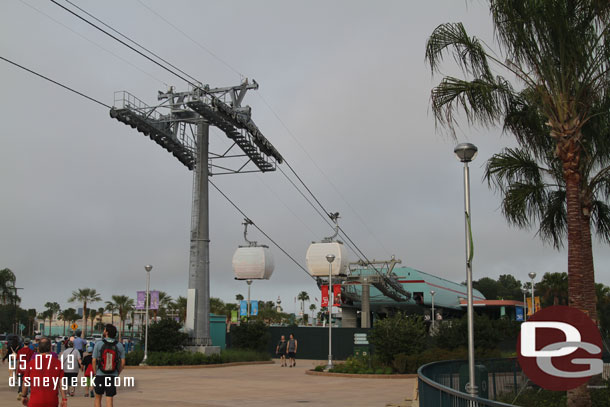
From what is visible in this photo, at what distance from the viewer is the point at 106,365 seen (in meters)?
11.6

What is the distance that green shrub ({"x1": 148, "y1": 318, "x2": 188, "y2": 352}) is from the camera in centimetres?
3431

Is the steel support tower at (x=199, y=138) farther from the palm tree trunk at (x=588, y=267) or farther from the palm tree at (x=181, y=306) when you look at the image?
the palm tree at (x=181, y=306)

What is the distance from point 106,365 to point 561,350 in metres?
8.48

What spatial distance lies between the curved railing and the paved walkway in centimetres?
259

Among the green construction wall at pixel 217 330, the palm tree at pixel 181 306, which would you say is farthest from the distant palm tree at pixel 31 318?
the green construction wall at pixel 217 330

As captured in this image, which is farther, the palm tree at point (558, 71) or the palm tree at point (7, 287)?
the palm tree at point (7, 287)

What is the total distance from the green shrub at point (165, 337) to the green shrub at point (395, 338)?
38.2 feet

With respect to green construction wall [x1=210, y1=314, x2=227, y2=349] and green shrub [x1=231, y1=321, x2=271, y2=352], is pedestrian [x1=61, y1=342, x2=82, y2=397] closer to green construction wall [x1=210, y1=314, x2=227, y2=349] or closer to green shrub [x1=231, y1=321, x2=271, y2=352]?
green shrub [x1=231, y1=321, x2=271, y2=352]

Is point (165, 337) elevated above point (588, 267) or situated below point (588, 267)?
below

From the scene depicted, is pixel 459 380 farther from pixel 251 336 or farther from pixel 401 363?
pixel 251 336

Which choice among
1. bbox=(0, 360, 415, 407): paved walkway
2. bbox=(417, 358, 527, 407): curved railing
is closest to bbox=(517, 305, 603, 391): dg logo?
bbox=(417, 358, 527, 407): curved railing

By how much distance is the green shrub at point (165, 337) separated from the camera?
3431 cm

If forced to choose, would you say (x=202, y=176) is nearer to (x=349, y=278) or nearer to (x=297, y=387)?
(x=297, y=387)

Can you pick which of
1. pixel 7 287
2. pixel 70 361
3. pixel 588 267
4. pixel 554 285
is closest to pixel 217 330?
pixel 70 361
